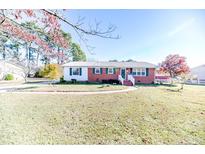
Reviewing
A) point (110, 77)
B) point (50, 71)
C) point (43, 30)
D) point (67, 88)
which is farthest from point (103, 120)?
point (110, 77)

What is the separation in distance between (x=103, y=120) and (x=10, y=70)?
1.78 m

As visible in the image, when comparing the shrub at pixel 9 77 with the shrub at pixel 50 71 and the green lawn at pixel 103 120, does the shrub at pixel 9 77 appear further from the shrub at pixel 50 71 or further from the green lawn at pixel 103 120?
the shrub at pixel 50 71

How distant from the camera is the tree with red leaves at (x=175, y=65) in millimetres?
4023

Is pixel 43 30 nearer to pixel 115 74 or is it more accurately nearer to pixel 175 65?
pixel 175 65

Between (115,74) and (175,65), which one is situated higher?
(175,65)

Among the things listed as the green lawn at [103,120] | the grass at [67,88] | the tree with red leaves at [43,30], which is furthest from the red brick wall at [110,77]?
the tree with red leaves at [43,30]

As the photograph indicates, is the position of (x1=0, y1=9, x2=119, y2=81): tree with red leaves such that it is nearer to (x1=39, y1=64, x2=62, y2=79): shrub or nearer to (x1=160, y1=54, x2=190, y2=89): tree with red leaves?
(x1=39, y1=64, x2=62, y2=79): shrub

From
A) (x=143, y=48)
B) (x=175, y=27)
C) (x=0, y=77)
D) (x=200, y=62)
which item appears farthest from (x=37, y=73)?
(x=200, y=62)

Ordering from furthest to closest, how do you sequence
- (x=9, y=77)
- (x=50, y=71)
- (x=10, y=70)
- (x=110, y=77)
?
(x=110, y=77)
(x=50, y=71)
(x=9, y=77)
(x=10, y=70)

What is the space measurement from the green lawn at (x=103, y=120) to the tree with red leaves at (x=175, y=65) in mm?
352

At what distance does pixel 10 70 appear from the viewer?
12.8ft

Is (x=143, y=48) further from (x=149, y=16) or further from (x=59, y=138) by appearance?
(x=59, y=138)

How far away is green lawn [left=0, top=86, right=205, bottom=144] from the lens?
312 cm
